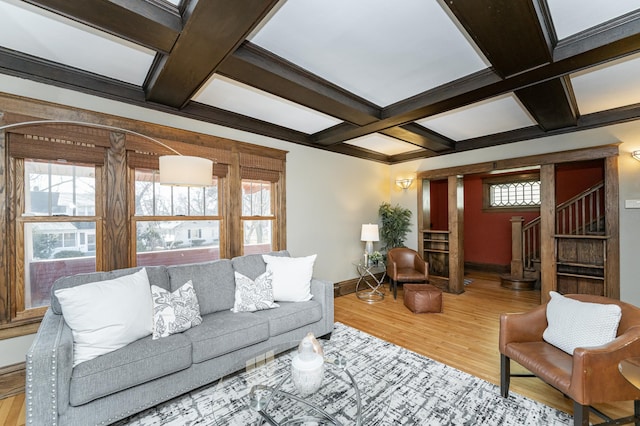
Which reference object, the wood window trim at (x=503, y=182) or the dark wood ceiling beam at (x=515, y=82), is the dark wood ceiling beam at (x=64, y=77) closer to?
the dark wood ceiling beam at (x=515, y=82)

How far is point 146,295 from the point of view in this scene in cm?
224

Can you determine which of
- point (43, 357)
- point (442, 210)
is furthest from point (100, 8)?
point (442, 210)

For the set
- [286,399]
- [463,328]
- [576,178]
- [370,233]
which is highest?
[576,178]

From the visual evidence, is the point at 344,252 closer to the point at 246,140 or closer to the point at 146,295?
the point at 246,140

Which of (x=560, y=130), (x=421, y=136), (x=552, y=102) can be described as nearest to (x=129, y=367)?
(x=421, y=136)

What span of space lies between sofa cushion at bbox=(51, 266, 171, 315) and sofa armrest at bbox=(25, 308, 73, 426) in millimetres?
491

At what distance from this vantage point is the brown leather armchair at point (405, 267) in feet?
15.3

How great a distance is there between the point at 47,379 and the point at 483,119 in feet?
16.6

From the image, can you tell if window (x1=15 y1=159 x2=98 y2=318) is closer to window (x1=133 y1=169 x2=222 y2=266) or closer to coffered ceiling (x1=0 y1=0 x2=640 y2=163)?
window (x1=133 y1=169 x2=222 y2=266)

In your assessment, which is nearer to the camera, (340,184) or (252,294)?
(252,294)

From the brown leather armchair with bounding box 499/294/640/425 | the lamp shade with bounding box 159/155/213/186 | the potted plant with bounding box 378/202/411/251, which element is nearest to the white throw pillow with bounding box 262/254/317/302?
the lamp shade with bounding box 159/155/213/186

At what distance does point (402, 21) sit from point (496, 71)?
3.35 ft

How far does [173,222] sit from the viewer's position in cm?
328

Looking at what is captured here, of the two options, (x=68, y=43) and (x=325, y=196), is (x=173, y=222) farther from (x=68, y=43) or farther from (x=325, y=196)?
(x=325, y=196)
